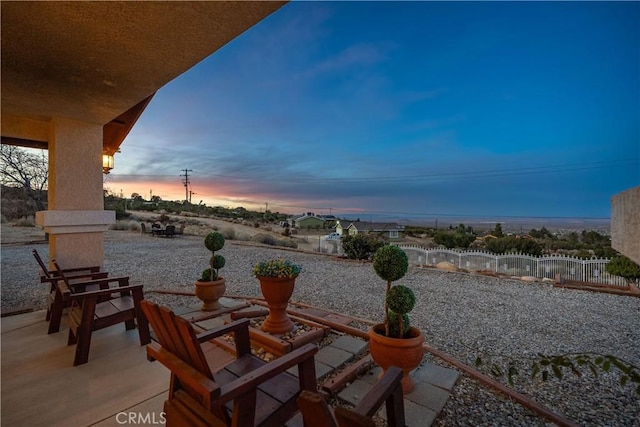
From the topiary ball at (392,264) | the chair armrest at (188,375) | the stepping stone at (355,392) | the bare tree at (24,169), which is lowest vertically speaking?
the stepping stone at (355,392)

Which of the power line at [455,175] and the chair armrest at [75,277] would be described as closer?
the chair armrest at [75,277]

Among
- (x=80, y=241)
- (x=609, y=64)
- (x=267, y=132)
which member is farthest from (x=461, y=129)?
(x=80, y=241)

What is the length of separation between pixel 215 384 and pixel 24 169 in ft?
53.3

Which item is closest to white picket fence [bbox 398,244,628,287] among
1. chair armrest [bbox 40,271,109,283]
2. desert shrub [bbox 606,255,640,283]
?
desert shrub [bbox 606,255,640,283]

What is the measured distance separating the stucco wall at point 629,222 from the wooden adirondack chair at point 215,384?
54.2 inches

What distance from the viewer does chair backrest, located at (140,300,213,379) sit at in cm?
121

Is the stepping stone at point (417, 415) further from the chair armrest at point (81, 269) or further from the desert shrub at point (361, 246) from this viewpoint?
the desert shrub at point (361, 246)

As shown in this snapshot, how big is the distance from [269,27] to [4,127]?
15.9 feet

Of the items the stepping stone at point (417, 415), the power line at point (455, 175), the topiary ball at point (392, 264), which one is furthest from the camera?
the power line at point (455, 175)

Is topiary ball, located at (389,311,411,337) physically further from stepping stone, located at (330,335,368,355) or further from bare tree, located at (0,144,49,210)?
bare tree, located at (0,144,49,210)

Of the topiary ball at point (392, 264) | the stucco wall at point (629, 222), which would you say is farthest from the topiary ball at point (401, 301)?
the stucco wall at point (629, 222)

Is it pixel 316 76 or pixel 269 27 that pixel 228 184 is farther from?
pixel 269 27

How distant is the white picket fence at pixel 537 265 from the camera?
6379 millimetres

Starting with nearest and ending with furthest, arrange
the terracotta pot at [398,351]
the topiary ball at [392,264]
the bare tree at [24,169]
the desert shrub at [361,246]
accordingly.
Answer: the terracotta pot at [398,351] → the topiary ball at [392,264] → the desert shrub at [361,246] → the bare tree at [24,169]
